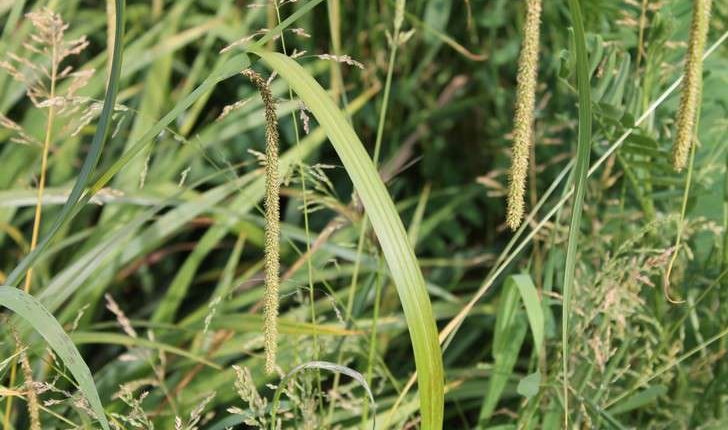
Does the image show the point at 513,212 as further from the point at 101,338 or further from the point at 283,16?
the point at 283,16

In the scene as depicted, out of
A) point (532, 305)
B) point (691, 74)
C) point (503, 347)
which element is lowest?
point (503, 347)

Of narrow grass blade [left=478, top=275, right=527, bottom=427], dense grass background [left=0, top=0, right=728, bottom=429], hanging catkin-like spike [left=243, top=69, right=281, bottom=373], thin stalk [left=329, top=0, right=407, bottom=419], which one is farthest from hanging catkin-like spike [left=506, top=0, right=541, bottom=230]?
narrow grass blade [left=478, top=275, right=527, bottom=427]

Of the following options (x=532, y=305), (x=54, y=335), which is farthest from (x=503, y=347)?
(x=54, y=335)

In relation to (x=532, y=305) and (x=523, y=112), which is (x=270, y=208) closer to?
(x=523, y=112)

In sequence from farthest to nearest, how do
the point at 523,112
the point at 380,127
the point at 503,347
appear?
the point at 503,347, the point at 380,127, the point at 523,112

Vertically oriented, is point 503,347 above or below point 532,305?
below

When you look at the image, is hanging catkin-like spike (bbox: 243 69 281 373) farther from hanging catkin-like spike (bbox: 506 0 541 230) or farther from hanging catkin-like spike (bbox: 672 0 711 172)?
hanging catkin-like spike (bbox: 672 0 711 172)
